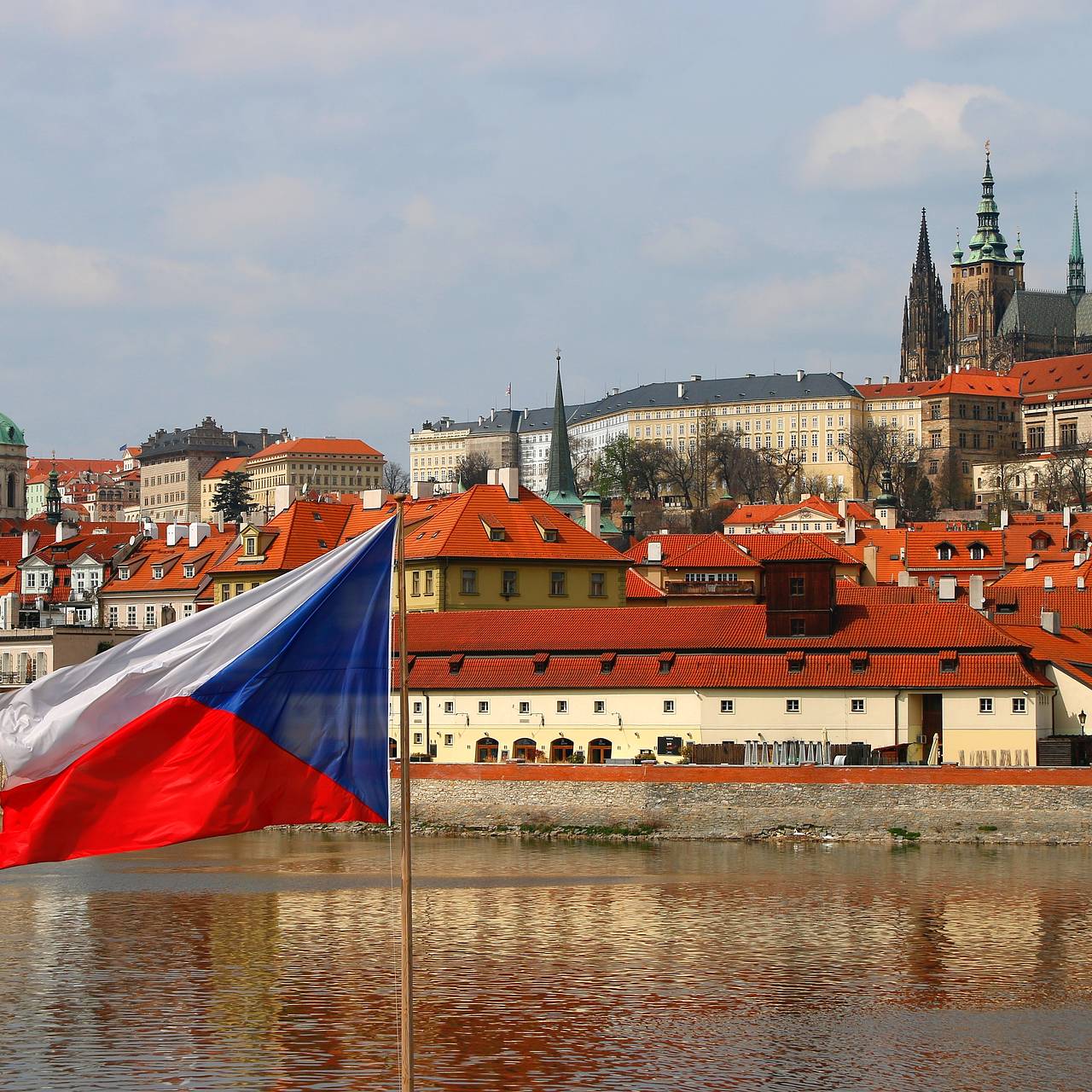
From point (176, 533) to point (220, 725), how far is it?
87.9 meters

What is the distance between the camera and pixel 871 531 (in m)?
110

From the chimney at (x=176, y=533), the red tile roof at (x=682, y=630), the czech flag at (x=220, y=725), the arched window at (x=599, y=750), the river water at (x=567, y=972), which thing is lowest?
the river water at (x=567, y=972)

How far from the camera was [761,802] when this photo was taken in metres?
57.1

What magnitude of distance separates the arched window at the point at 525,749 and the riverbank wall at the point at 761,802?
188 inches

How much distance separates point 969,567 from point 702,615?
131 feet

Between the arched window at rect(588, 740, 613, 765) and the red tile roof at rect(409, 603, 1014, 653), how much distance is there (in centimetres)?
325

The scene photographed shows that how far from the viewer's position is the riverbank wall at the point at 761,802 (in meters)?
54.8

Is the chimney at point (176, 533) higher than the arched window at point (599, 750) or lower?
higher

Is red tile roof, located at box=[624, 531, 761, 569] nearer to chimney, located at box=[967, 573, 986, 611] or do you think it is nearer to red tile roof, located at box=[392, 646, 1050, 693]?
chimney, located at box=[967, 573, 986, 611]

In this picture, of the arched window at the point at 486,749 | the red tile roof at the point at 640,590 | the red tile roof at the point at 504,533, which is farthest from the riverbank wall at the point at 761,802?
the red tile roof at the point at 640,590

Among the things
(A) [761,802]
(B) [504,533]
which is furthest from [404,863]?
(B) [504,533]

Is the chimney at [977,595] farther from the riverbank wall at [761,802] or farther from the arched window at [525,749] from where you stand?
the riverbank wall at [761,802]

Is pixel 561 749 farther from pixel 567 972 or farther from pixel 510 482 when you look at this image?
pixel 567 972

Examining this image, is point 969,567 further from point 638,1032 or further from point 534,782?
point 638,1032
